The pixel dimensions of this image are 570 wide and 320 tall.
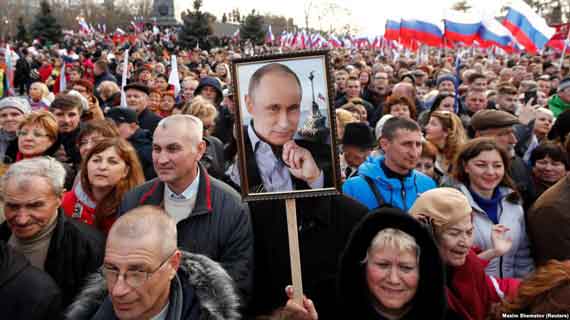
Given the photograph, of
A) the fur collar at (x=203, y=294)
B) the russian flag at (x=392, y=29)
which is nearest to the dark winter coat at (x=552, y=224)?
the fur collar at (x=203, y=294)

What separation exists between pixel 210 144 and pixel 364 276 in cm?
265

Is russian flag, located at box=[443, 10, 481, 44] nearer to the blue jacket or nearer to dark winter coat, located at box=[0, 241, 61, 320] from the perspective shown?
the blue jacket

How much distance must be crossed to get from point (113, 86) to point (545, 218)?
7.41 metres

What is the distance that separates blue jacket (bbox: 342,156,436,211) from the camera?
3738mm

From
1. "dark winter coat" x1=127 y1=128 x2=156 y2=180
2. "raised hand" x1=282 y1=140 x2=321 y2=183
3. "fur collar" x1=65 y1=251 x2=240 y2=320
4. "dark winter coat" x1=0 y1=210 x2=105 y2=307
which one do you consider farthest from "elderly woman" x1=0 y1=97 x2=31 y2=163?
"raised hand" x1=282 y1=140 x2=321 y2=183

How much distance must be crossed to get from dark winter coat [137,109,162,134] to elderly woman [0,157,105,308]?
146 inches

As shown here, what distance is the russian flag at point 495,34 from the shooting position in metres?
14.5

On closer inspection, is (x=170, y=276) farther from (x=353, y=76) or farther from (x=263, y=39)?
(x=263, y=39)

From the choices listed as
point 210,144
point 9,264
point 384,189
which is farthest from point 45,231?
point 384,189

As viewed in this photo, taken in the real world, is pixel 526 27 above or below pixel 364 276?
above

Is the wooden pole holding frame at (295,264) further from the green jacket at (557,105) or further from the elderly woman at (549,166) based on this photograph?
the green jacket at (557,105)

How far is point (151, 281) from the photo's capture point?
2.17 m

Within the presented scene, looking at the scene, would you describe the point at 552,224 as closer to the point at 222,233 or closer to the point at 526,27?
the point at 222,233

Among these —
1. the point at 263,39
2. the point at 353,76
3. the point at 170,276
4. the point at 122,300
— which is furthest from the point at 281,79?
the point at 263,39
